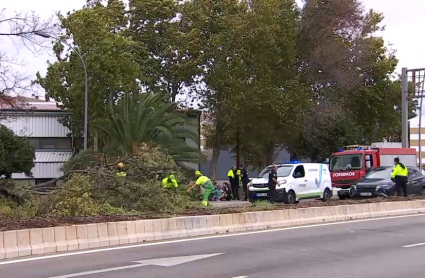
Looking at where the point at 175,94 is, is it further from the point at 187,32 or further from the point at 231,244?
the point at 231,244

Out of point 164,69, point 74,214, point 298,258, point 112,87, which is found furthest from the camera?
point 164,69

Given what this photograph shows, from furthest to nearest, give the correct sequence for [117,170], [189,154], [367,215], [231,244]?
[189,154], [367,215], [117,170], [231,244]

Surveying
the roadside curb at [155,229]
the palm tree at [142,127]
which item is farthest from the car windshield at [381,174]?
the palm tree at [142,127]

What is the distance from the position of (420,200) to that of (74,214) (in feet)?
42.8

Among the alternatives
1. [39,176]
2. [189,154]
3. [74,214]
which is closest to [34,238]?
[74,214]

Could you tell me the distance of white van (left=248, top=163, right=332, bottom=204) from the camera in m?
24.5

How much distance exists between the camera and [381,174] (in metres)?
26.6

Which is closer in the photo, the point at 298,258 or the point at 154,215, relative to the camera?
the point at 298,258

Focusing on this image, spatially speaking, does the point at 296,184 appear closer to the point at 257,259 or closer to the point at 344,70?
the point at 257,259

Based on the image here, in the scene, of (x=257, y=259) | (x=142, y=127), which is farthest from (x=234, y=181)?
(x=257, y=259)

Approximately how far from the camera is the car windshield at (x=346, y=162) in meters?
31.5

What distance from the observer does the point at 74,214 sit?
15133 mm

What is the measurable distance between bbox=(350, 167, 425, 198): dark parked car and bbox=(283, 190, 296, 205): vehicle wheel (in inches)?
126

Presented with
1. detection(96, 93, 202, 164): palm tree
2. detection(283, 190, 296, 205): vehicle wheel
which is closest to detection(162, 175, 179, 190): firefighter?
detection(283, 190, 296, 205): vehicle wheel
